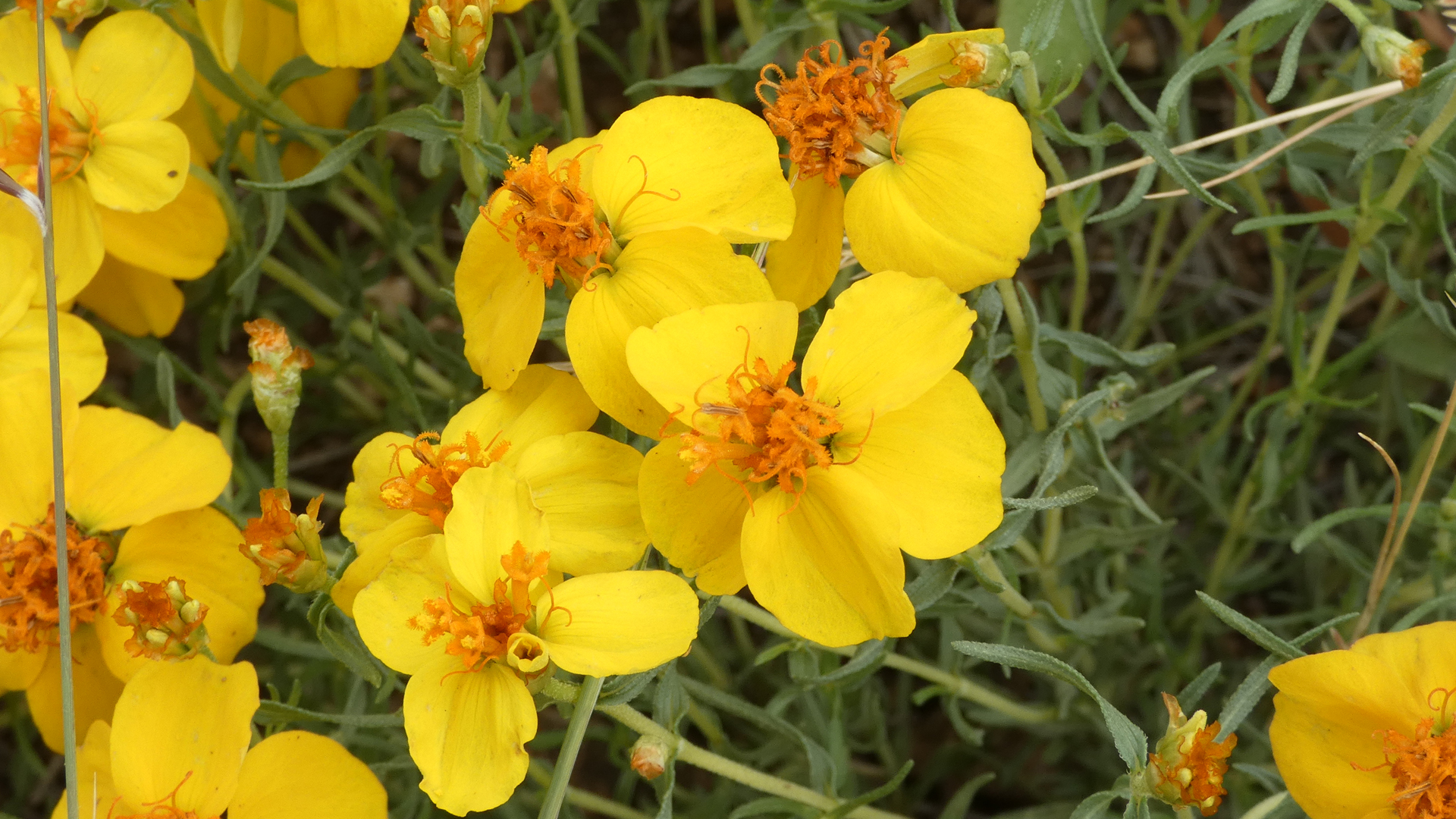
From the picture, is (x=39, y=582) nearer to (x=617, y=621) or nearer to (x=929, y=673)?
(x=617, y=621)

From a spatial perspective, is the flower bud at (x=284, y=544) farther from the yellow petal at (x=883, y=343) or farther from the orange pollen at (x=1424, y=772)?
the orange pollen at (x=1424, y=772)

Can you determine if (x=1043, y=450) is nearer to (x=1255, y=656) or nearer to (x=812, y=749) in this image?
(x=812, y=749)

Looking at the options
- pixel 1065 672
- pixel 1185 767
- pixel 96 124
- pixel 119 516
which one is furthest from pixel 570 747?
pixel 96 124

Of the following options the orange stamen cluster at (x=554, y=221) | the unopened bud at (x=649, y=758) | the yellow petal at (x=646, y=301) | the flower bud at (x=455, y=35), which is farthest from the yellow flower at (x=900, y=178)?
the unopened bud at (x=649, y=758)

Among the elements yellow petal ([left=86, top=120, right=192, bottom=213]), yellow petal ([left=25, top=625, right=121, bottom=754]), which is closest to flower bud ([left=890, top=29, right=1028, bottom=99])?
yellow petal ([left=86, top=120, right=192, bottom=213])

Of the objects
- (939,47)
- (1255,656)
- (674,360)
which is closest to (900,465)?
(674,360)
